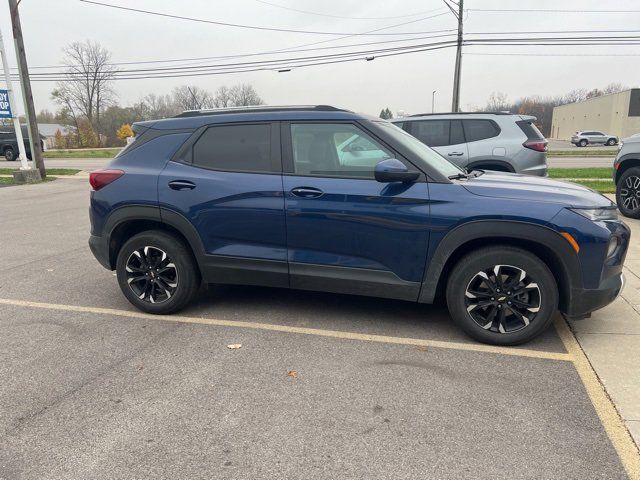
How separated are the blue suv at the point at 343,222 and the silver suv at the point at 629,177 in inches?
194

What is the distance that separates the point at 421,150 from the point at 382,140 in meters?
0.44

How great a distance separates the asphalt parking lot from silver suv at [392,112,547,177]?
448 centimetres

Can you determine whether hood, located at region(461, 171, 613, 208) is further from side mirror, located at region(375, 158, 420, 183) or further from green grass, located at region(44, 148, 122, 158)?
green grass, located at region(44, 148, 122, 158)

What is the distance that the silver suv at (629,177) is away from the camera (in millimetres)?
7715

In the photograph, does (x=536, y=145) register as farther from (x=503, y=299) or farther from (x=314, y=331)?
(x=314, y=331)

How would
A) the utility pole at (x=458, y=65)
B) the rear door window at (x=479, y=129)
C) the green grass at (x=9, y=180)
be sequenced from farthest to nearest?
1. the utility pole at (x=458, y=65)
2. the green grass at (x=9, y=180)
3. the rear door window at (x=479, y=129)

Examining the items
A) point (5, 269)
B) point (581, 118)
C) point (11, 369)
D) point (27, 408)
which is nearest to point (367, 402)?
point (27, 408)

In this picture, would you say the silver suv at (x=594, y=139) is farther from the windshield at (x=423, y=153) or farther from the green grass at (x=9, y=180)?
the windshield at (x=423, y=153)

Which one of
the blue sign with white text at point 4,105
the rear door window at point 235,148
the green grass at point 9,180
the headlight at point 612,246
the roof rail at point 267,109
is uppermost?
the blue sign with white text at point 4,105

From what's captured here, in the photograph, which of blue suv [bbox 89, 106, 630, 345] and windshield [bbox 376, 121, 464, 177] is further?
windshield [bbox 376, 121, 464, 177]

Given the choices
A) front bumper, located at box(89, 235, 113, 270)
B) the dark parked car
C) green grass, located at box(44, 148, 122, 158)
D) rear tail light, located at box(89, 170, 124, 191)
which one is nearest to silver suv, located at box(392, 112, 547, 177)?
rear tail light, located at box(89, 170, 124, 191)

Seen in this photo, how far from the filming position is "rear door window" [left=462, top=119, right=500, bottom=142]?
8.18 m

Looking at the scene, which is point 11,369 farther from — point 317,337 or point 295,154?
point 295,154

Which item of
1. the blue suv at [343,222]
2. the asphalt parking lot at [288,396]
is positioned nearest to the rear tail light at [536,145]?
the blue suv at [343,222]
